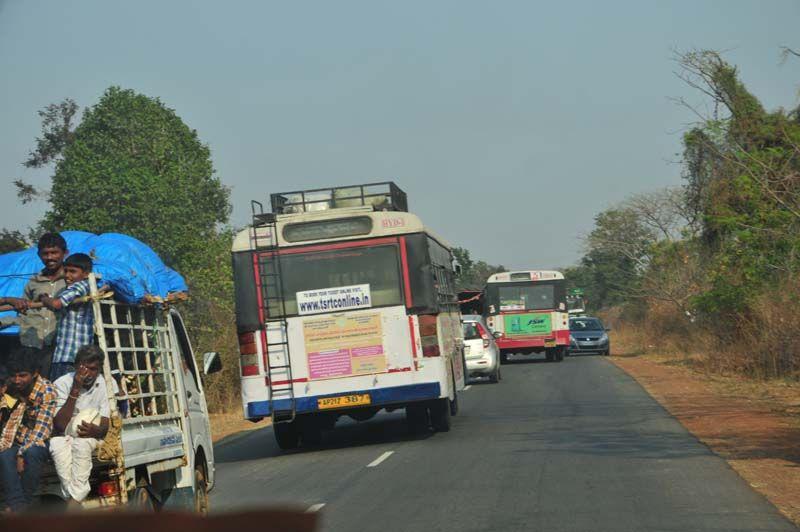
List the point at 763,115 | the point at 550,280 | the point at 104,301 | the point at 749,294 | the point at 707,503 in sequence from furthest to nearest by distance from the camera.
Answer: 1. the point at 550,280
2. the point at 763,115
3. the point at 749,294
4. the point at 707,503
5. the point at 104,301

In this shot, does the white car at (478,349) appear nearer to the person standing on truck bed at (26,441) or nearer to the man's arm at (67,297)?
the man's arm at (67,297)

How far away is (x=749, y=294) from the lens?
93.6 feet

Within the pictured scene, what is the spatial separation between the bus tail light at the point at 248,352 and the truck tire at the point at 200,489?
232 inches

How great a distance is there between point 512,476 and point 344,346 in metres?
4.48

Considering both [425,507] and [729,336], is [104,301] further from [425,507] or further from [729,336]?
[729,336]

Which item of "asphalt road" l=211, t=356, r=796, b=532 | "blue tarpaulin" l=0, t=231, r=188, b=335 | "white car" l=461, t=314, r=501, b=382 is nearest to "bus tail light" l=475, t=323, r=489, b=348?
"white car" l=461, t=314, r=501, b=382

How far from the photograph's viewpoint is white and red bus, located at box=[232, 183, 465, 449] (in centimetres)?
1526

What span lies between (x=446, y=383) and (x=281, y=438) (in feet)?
8.56

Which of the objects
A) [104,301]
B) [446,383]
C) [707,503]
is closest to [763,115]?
[446,383]

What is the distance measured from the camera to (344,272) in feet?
50.9

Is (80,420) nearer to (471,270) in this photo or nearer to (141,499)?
(141,499)

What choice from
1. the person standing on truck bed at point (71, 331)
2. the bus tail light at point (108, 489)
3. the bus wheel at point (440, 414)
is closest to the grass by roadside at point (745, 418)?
the bus wheel at point (440, 414)

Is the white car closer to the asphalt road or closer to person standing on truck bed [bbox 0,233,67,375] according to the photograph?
the asphalt road

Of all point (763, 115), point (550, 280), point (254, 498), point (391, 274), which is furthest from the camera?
point (550, 280)
